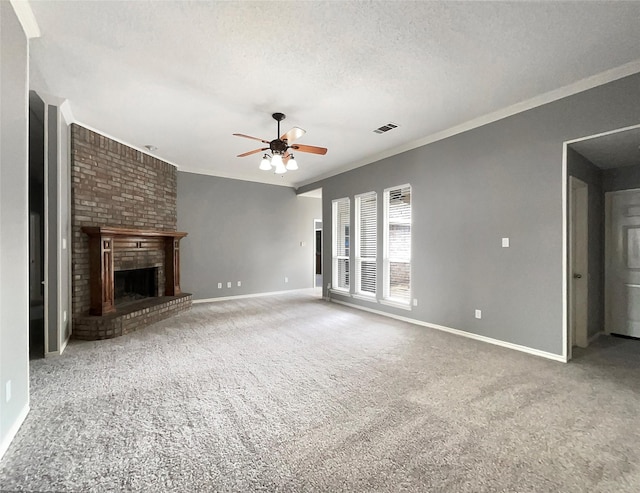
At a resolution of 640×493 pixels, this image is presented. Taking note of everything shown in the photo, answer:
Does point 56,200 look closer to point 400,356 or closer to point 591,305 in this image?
point 400,356

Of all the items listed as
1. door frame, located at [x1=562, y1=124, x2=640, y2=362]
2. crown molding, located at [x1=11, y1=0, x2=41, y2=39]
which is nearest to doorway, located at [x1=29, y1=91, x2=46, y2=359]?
crown molding, located at [x1=11, y1=0, x2=41, y2=39]

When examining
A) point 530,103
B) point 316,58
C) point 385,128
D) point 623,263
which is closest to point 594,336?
point 623,263

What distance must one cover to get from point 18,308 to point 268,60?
264 cm

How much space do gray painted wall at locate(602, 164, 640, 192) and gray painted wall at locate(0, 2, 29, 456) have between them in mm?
6225

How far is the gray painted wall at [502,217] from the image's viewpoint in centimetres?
323

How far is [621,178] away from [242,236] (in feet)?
21.7

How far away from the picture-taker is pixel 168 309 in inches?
205

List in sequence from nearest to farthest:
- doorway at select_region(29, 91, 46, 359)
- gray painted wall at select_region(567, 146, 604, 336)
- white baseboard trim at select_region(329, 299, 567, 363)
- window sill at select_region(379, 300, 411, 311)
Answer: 1. white baseboard trim at select_region(329, 299, 567, 363)
2. doorway at select_region(29, 91, 46, 359)
3. gray painted wall at select_region(567, 146, 604, 336)
4. window sill at select_region(379, 300, 411, 311)

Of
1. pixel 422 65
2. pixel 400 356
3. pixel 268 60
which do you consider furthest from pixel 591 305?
pixel 268 60

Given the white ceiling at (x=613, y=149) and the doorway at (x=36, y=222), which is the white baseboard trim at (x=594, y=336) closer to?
the white ceiling at (x=613, y=149)

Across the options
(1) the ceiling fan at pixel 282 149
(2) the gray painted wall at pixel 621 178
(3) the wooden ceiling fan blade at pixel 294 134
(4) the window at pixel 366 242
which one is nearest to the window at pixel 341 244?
(4) the window at pixel 366 242

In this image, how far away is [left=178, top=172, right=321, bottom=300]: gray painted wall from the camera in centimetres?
650

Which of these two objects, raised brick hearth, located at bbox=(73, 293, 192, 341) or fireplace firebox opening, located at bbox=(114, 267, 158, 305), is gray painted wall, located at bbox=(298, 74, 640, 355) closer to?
raised brick hearth, located at bbox=(73, 293, 192, 341)

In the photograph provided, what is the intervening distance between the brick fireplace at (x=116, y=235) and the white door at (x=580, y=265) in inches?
231
